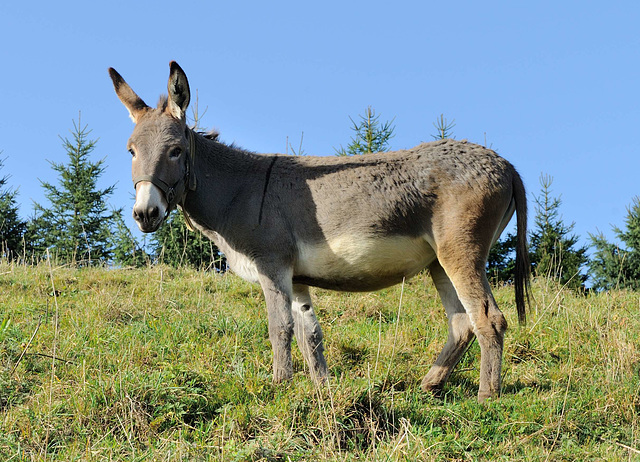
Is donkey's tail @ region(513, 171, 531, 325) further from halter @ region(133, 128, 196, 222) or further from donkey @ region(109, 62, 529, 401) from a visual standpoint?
halter @ region(133, 128, 196, 222)

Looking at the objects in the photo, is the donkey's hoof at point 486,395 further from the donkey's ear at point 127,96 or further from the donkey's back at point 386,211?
the donkey's ear at point 127,96

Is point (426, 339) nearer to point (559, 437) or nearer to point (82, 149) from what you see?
point (559, 437)

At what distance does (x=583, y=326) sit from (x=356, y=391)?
12.1 ft

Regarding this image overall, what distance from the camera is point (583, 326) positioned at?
259 inches

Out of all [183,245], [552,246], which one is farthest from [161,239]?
[552,246]

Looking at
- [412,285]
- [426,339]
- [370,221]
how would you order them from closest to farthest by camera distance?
[370,221], [426,339], [412,285]

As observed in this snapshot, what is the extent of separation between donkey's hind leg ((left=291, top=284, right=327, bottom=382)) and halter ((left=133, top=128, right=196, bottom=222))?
1.36 meters

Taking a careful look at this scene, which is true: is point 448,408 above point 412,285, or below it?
below

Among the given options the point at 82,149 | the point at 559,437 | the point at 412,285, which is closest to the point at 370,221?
the point at 559,437

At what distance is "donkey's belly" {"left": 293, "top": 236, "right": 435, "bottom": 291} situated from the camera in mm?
4969

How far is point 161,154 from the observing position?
4824mm

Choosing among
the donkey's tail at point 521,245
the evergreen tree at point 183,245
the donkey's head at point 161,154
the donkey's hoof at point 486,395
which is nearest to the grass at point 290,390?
the donkey's hoof at point 486,395

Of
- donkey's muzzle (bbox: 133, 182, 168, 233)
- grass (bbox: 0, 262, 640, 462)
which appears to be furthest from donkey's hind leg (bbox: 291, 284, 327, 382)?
donkey's muzzle (bbox: 133, 182, 168, 233)

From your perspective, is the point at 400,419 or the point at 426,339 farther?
the point at 426,339
